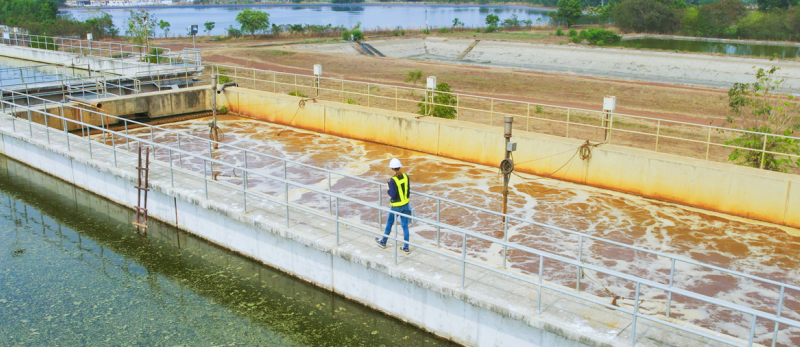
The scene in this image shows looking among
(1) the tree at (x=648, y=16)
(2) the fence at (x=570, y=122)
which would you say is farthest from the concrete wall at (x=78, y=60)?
(1) the tree at (x=648, y=16)

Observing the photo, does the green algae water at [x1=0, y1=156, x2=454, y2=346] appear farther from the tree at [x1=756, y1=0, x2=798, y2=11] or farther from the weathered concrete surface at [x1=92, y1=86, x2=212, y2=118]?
the tree at [x1=756, y1=0, x2=798, y2=11]

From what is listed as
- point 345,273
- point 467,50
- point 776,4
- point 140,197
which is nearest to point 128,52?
point 140,197

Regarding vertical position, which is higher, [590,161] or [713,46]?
[713,46]

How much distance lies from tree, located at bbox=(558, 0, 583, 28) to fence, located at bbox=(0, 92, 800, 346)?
8836cm

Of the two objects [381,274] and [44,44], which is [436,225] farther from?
[44,44]

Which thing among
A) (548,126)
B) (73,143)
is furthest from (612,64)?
(73,143)

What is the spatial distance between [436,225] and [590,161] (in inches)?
322

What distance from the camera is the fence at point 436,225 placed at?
8320mm

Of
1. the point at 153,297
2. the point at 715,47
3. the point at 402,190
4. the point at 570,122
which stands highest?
the point at 715,47

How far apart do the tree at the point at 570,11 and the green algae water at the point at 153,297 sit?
9542 centimetres

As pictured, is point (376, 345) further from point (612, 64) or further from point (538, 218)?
point (612, 64)

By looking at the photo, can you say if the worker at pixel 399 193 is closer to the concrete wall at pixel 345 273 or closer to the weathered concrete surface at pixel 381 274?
the weathered concrete surface at pixel 381 274

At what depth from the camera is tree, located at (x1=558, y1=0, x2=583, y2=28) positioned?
3996 inches

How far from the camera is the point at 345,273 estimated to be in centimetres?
1152
